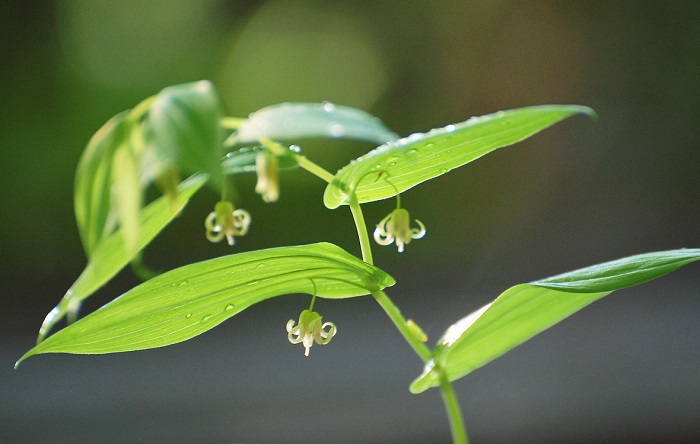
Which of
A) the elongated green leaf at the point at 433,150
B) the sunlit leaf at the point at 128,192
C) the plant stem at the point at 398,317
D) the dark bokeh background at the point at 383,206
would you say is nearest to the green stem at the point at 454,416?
the plant stem at the point at 398,317

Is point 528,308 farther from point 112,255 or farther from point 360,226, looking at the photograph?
point 112,255

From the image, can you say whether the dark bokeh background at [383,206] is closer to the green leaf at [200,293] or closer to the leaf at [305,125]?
the green leaf at [200,293]

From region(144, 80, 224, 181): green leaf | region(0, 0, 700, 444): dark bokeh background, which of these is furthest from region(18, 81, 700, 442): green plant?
region(0, 0, 700, 444): dark bokeh background

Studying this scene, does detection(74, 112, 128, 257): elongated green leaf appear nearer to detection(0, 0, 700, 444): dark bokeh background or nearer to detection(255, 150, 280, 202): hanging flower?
detection(255, 150, 280, 202): hanging flower

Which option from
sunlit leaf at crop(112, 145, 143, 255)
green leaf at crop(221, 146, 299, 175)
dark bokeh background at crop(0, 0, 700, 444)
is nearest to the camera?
sunlit leaf at crop(112, 145, 143, 255)

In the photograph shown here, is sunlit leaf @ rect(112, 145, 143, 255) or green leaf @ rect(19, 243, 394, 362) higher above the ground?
green leaf @ rect(19, 243, 394, 362)

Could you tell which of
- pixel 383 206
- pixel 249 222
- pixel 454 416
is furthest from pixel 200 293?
pixel 383 206

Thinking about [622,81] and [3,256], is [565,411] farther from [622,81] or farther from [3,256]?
[3,256]

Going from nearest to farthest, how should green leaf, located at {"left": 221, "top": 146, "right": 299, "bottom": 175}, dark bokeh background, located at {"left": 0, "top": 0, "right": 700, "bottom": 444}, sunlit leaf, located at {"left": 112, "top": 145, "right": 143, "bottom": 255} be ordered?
sunlit leaf, located at {"left": 112, "top": 145, "right": 143, "bottom": 255} < green leaf, located at {"left": 221, "top": 146, "right": 299, "bottom": 175} < dark bokeh background, located at {"left": 0, "top": 0, "right": 700, "bottom": 444}
